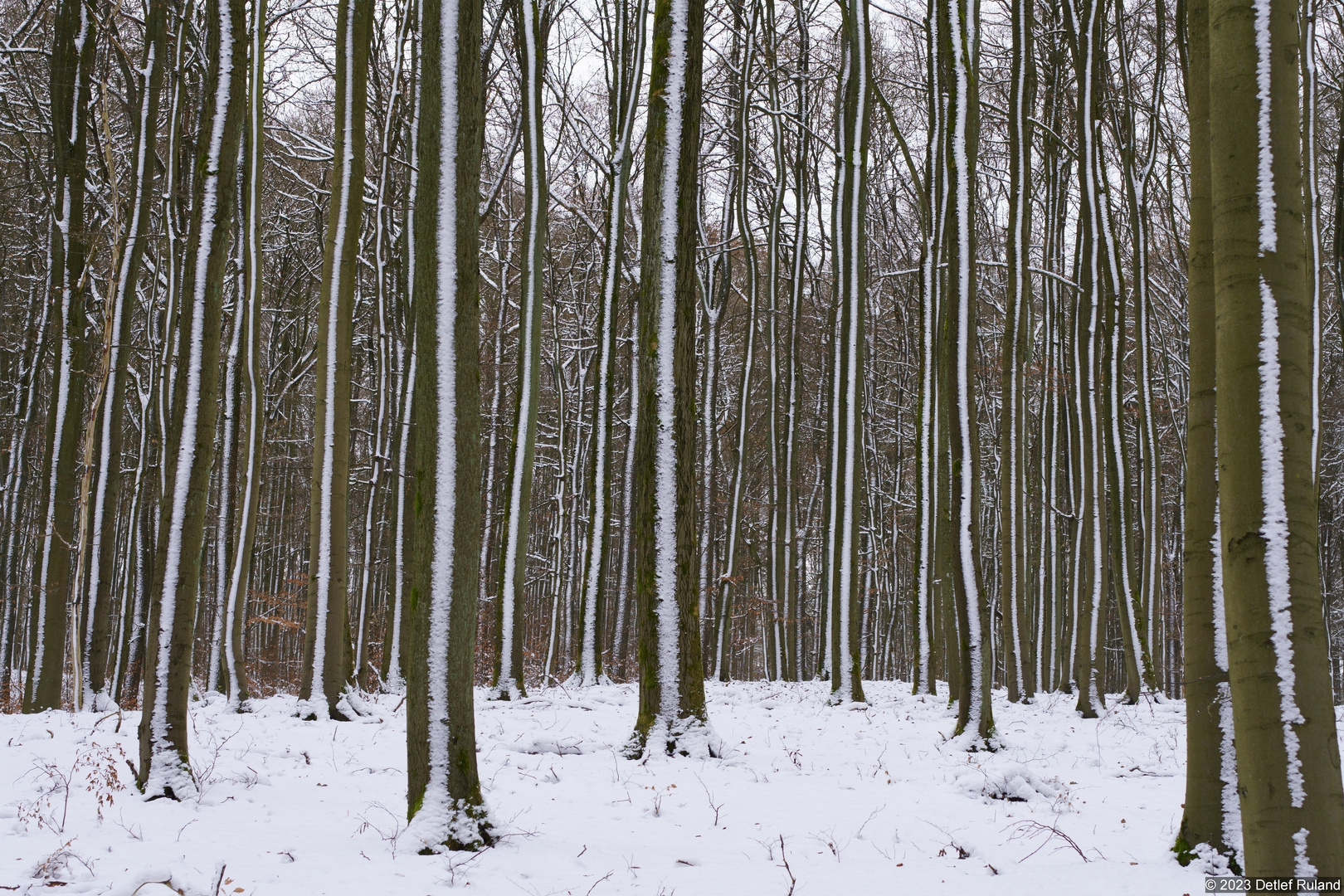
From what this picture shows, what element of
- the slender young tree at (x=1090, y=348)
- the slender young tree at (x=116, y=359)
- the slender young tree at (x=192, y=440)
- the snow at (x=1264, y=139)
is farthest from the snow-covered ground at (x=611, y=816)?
the snow at (x=1264, y=139)

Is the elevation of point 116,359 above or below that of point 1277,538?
above

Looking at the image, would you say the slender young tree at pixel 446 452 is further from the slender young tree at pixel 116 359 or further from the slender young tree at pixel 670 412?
the slender young tree at pixel 116 359

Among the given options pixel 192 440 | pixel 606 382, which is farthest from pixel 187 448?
pixel 606 382

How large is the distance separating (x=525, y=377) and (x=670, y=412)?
3479 mm

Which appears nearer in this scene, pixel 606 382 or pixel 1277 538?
pixel 1277 538

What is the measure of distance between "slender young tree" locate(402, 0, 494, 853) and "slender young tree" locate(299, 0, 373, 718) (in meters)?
3.99

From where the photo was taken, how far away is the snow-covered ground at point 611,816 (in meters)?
3.48

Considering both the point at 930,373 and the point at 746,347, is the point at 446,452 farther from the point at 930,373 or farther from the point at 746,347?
the point at 746,347

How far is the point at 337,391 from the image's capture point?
7.83 m

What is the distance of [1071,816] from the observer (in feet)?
15.2

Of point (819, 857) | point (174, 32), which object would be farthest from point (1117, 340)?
point (174, 32)

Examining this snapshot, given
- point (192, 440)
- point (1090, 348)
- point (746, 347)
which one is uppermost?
point (746, 347)

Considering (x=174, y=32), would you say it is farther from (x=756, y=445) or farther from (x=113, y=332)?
(x=756, y=445)

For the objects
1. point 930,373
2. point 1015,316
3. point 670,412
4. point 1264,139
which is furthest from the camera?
point 930,373
